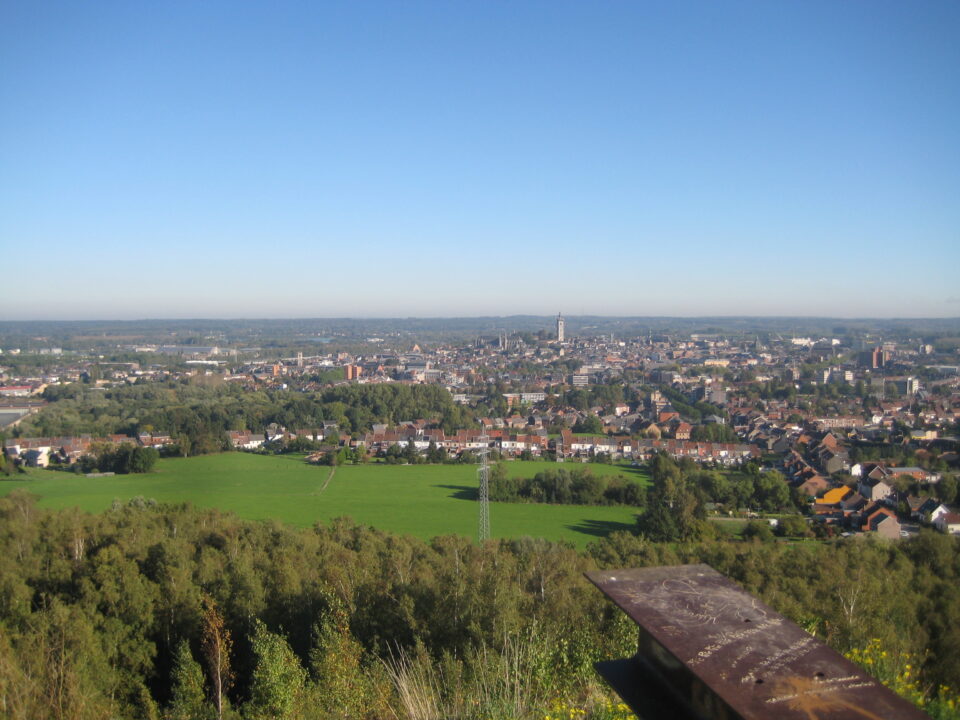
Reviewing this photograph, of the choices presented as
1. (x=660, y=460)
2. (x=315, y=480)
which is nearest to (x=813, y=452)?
(x=660, y=460)

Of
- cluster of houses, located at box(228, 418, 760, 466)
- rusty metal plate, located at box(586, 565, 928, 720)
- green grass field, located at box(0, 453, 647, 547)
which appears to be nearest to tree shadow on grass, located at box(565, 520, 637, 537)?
green grass field, located at box(0, 453, 647, 547)

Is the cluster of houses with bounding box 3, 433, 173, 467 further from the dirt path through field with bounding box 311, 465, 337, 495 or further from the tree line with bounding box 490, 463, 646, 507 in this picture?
the tree line with bounding box 490, 463, 646, 507

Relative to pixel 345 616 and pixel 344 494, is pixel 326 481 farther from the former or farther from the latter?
pixel 345 616

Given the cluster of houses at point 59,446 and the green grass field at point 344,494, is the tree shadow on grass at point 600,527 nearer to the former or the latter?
the green grass field at point 344,494

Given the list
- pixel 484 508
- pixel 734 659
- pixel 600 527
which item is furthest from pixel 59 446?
pixel 734 659

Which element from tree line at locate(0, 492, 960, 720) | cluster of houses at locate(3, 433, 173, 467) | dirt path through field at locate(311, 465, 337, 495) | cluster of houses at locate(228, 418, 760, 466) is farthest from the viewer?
cluster of houses at locate(228, 418, 760, 466)

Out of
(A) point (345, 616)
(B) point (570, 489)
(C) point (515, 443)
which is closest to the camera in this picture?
(A) point (345, 616)
